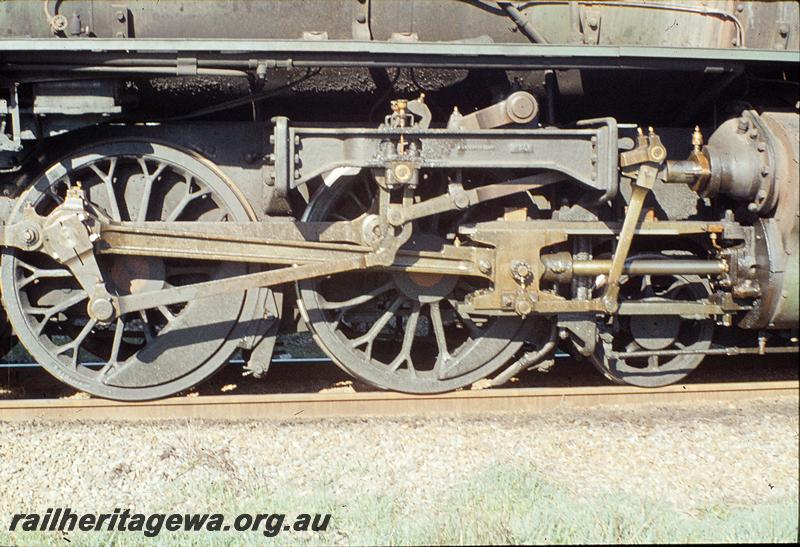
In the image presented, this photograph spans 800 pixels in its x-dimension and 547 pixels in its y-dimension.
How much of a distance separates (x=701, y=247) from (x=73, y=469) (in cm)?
388

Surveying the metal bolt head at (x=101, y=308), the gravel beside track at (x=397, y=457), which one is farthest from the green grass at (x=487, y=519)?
the metal bolt head at (x=101, y=308)

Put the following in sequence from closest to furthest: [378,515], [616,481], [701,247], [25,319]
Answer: [378,515], [616,481], [25,319], [701,247]

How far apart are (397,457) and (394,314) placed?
1045mm

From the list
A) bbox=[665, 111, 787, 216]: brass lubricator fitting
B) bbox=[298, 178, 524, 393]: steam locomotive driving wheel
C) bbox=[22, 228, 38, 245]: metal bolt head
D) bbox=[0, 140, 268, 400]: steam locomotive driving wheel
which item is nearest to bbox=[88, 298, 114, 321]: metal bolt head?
bbox=[0, 140, 268, 400]: steam locomotive driving wheel

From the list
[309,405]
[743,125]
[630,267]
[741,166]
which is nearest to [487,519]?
[309,405]

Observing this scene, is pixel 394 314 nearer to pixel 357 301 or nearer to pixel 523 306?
pixel 357 301

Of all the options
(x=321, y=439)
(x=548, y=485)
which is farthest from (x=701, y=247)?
(x=321, y=439)

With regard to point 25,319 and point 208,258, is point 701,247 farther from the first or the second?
point 25,319

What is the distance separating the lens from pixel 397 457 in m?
4.26

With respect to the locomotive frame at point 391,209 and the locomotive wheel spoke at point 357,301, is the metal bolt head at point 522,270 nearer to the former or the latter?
the locomotive frame at point 391,209

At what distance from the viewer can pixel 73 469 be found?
13.7 feet

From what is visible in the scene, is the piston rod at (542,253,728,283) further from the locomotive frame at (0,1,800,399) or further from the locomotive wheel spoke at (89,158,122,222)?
the locomotive wheel spoke at (89,158,122,222)

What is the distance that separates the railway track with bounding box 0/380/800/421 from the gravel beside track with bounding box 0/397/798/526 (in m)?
0.15

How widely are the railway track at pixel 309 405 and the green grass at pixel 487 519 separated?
1.04 meters
